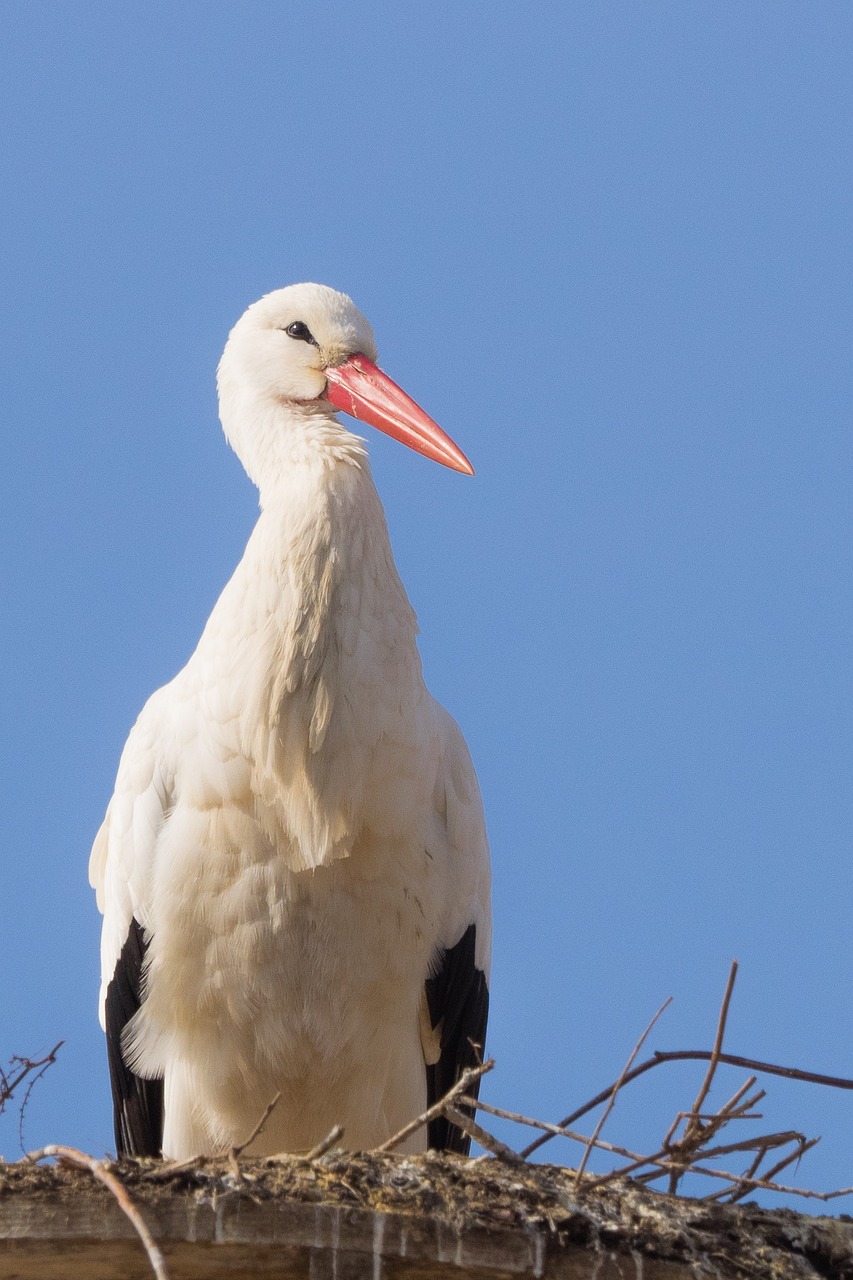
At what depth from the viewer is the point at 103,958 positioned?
191 inches

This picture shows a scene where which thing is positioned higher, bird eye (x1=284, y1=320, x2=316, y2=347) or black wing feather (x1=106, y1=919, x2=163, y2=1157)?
bird eye (x1=284, y1=320, x2=316, y2=347)

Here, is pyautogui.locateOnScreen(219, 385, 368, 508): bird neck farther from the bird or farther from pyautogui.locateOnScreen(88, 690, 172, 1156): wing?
pyautogui.locateOnScreen(88, 690, 172, 1156): wing

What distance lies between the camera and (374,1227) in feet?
10.8

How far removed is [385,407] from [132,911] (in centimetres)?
153

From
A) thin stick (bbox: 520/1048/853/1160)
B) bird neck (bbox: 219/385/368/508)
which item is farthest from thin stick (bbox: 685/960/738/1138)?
bird neck (bbox: 219/385/368/508)

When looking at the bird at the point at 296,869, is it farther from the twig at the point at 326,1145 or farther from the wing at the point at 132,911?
the twig at the point at 326,1145

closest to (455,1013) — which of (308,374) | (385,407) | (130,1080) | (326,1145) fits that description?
(130,1080)

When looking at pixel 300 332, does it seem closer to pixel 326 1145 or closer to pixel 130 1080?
pixel 130 1080

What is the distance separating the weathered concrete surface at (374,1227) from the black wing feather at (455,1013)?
1.26 metres

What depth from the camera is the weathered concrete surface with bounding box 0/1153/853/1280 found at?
10.5 feet

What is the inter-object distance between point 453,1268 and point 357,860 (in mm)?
1323

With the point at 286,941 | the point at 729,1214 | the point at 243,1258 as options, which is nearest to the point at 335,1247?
the point at 243,1258

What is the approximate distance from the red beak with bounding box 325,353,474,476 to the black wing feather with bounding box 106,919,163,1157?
4.81 ft

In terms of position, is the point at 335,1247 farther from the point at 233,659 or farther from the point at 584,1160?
the point at 233,659
